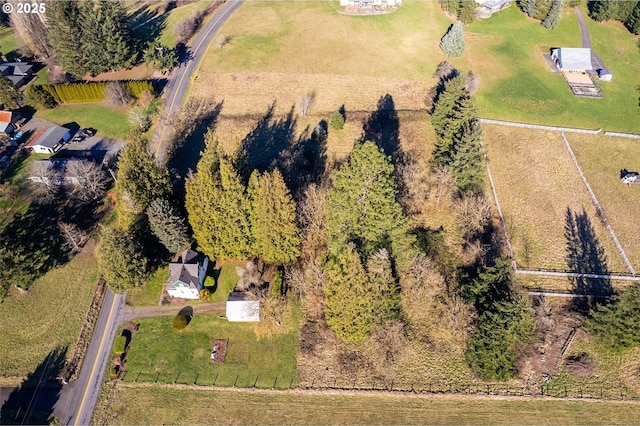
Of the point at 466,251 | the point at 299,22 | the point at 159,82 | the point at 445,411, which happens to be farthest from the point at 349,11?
the point at 445,411

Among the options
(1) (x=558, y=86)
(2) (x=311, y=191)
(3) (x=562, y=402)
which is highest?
(2) (x=311, y=191)

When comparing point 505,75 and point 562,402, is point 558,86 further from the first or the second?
point 562,402

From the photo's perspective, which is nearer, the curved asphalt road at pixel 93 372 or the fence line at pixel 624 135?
the curved asphalt road at pixel 93 372

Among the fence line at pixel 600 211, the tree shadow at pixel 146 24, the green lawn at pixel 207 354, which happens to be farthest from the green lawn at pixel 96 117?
the fence line at pixel 600 211

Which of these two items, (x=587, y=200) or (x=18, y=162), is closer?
(x=587, y=200)

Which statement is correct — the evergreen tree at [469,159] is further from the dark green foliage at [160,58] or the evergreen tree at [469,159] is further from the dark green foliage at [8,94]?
the dark green foliage at [8,94]
